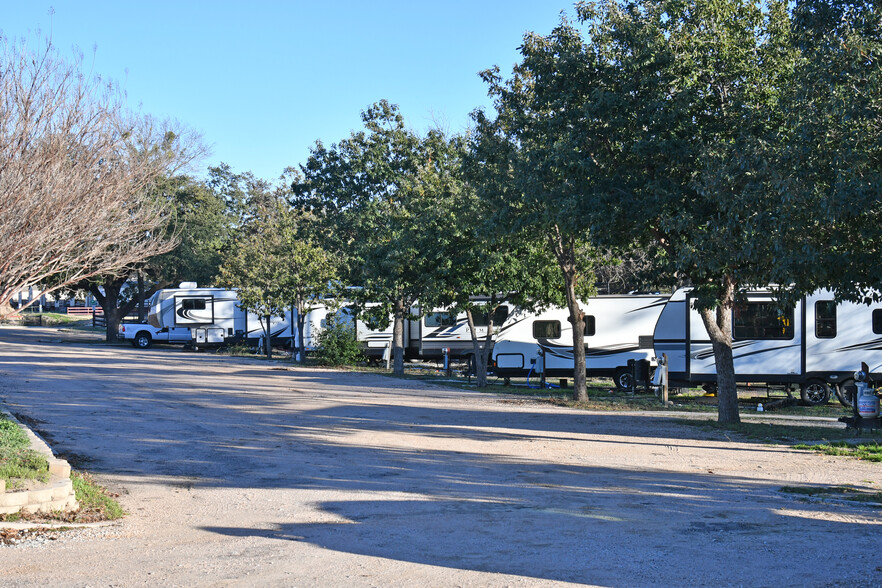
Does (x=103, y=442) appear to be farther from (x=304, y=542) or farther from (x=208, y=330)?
(x=208, y=330)

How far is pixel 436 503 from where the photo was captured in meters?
8.70

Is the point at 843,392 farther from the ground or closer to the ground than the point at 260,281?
closer to the ground

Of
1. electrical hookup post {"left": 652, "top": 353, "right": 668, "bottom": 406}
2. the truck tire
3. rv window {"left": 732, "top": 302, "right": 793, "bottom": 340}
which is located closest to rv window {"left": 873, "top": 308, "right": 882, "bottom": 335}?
rv window {"left": 732, "top": 302, "right": 793, "bottom": 340}

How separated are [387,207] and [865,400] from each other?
22124 millimetres

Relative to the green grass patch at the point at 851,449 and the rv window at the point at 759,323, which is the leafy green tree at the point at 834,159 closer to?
the green grass patch at the point at 851,449

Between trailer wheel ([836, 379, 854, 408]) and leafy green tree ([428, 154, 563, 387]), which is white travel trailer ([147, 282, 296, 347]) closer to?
leafy green tree ([428, 154, 563, 387])

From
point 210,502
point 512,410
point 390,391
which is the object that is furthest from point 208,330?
point 210,502

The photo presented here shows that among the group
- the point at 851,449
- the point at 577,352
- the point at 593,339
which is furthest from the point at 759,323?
the point at 851,449

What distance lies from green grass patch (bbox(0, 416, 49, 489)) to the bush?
21.0m

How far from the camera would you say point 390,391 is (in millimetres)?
21969

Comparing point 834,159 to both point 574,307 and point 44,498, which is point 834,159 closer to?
point 44,498

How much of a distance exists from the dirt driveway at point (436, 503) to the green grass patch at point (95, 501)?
271 mm

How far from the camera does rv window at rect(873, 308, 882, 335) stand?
20812mm

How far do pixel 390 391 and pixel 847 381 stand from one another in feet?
37.8
